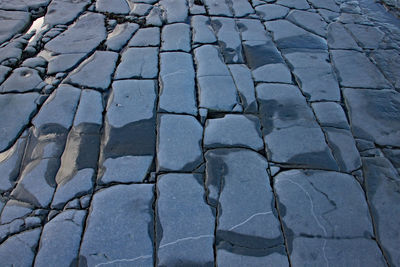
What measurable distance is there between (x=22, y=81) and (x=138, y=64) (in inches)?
35.1

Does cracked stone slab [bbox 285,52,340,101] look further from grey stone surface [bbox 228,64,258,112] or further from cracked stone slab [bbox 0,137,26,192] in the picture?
cracked stone slab [bbox 0,137,26,192]

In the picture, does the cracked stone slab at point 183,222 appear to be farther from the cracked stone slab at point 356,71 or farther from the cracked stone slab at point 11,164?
the cracked stone slab at point 356,71

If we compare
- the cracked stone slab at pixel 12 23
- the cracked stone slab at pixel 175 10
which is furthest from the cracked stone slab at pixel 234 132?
the cracked stone slab at pixel 12 23

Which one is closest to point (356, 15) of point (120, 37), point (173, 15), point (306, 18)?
point (306, 18)

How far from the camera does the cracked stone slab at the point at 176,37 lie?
2928 mm

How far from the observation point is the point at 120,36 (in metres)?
3.07

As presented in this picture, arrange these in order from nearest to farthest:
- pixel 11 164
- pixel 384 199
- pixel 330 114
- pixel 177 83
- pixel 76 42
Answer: pixel 384 199
pixel 11 164
pixel 330 114
pixel 177 83
pixel 76 42

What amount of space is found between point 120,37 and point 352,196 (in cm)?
234

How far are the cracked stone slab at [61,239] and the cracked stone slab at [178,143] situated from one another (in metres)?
0.53

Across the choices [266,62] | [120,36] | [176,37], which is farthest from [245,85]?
[120,36]

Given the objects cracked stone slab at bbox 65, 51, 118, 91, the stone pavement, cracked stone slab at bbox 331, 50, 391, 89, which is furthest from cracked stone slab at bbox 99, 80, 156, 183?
cracked stone slab at bbox 331, 50, 391, 89

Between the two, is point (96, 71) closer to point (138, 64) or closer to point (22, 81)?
point (138, 64)

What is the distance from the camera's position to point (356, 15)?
3600 mm

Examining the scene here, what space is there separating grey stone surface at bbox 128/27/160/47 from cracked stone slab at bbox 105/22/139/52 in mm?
58
